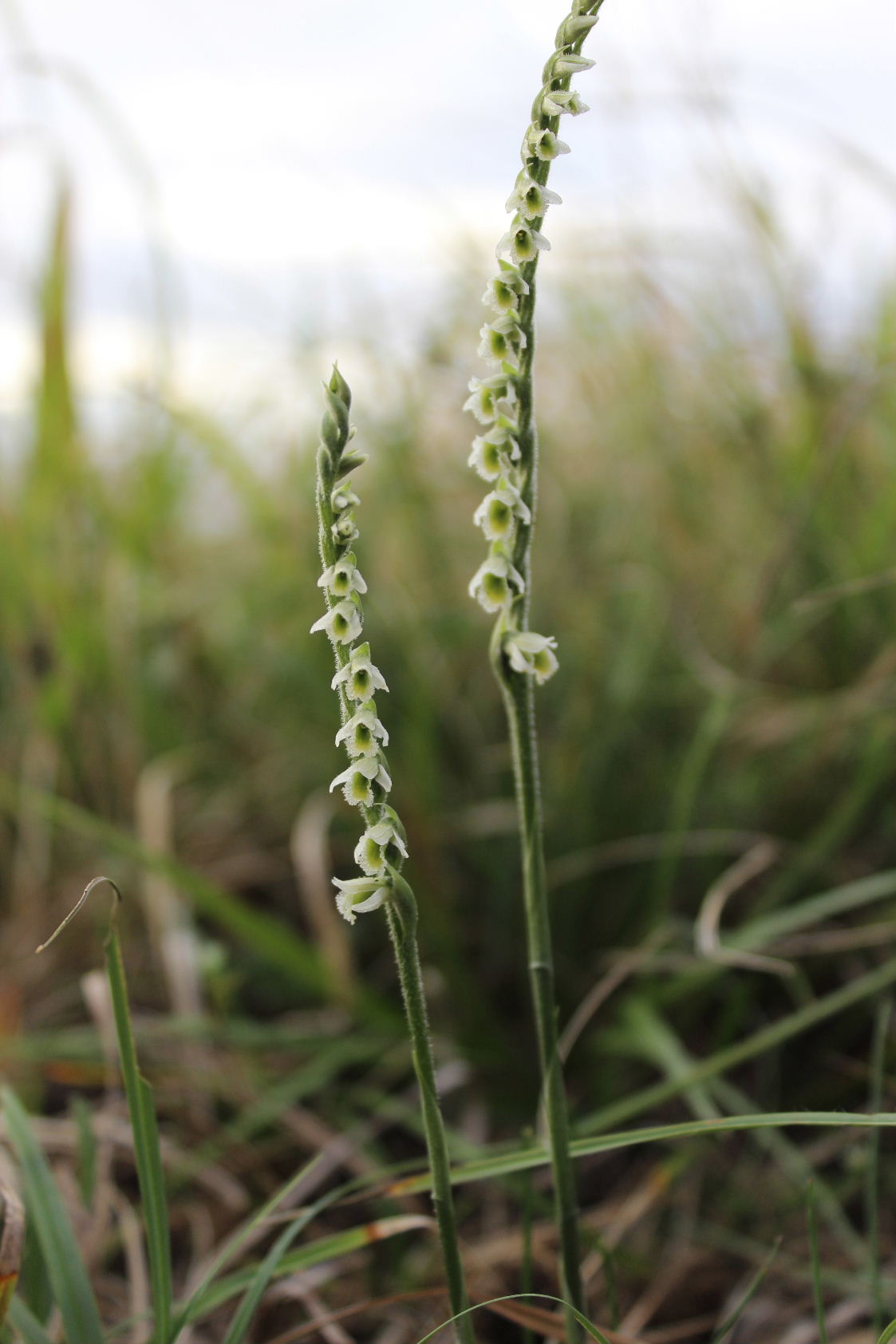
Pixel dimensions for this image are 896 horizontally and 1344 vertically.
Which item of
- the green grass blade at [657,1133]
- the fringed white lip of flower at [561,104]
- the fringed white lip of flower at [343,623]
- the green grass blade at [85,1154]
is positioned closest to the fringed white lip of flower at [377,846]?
the fringed white lip of flower at [343,623]

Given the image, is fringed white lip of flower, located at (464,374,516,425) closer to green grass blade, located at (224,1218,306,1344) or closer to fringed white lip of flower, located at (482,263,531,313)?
fringed white lip of flower, located at (482,263,531,313)

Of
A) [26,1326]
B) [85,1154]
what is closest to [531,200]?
[26,1326]

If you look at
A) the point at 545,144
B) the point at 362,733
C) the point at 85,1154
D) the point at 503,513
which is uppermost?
the point at 545,144

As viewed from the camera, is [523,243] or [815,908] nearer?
[523,243]

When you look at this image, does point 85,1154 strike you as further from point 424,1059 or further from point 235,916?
point 424,1059

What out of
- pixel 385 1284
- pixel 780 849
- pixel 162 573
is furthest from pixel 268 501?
pixel 385 1284

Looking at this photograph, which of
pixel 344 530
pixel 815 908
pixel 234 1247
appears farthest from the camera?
pixel 815 908

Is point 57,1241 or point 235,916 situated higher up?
point 57,1241

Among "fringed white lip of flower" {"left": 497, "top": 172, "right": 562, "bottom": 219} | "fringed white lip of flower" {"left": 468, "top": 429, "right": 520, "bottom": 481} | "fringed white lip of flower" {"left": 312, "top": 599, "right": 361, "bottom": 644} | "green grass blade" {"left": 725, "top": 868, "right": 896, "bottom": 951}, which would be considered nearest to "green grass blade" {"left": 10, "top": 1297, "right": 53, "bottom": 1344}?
"fringed white lip of flower" {"left": 312, "top": 599, "right": 361, "bottom": 644}
